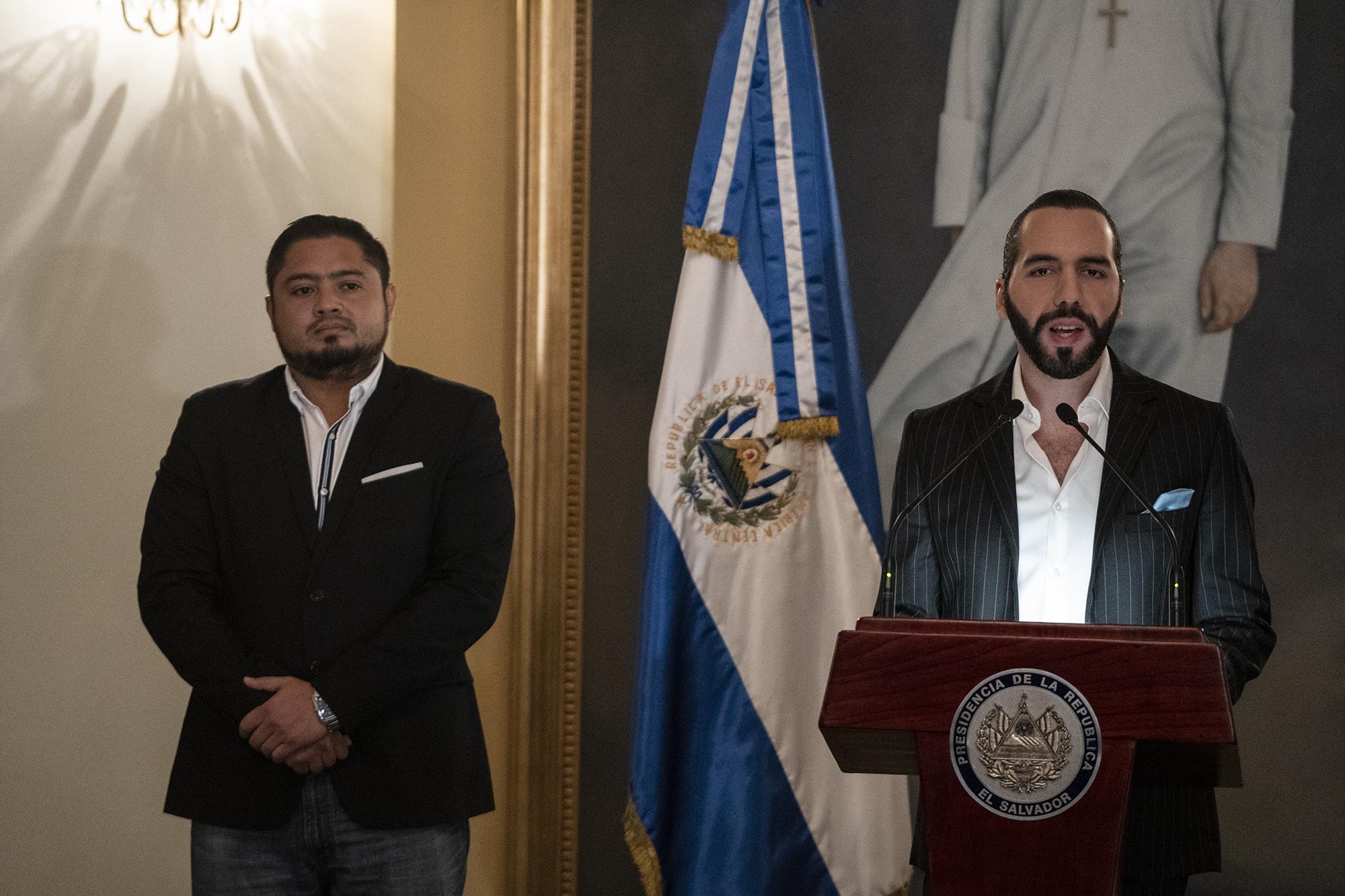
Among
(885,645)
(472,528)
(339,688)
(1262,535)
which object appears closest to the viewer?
(885,645)

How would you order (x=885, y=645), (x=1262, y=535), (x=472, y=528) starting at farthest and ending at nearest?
(x=1262, y=535), (x=472, y=528), (x=885, y=645)

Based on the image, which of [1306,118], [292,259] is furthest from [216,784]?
[1306,118]

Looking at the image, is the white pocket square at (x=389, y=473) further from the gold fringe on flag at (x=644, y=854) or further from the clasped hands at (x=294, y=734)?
the gold fringe on flag at (x=644, y=854)

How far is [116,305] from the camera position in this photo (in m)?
3.49

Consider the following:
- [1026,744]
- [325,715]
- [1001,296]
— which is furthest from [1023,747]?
[325,715]

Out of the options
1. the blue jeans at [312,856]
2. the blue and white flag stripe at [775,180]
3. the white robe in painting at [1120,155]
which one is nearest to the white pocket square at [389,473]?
the blue jeans at [312,856]

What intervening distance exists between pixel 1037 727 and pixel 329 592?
1453 millimetres

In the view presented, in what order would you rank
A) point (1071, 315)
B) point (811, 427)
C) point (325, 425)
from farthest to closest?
point (811, 427), point (325, 425), point (1071, 315)

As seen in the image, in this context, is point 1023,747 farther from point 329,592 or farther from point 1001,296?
point 329,592

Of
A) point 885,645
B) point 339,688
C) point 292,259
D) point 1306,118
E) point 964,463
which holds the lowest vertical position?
point 339,688

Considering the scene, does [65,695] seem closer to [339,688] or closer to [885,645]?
[339,688]

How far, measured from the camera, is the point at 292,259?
2824 mm

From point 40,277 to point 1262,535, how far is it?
322 cm

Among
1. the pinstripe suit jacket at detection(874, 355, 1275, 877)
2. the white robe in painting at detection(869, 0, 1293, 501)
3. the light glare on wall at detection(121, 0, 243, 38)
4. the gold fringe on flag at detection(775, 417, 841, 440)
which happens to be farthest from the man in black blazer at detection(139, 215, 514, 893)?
the white robe in painting at detection(869, 0, 1293, 501)
